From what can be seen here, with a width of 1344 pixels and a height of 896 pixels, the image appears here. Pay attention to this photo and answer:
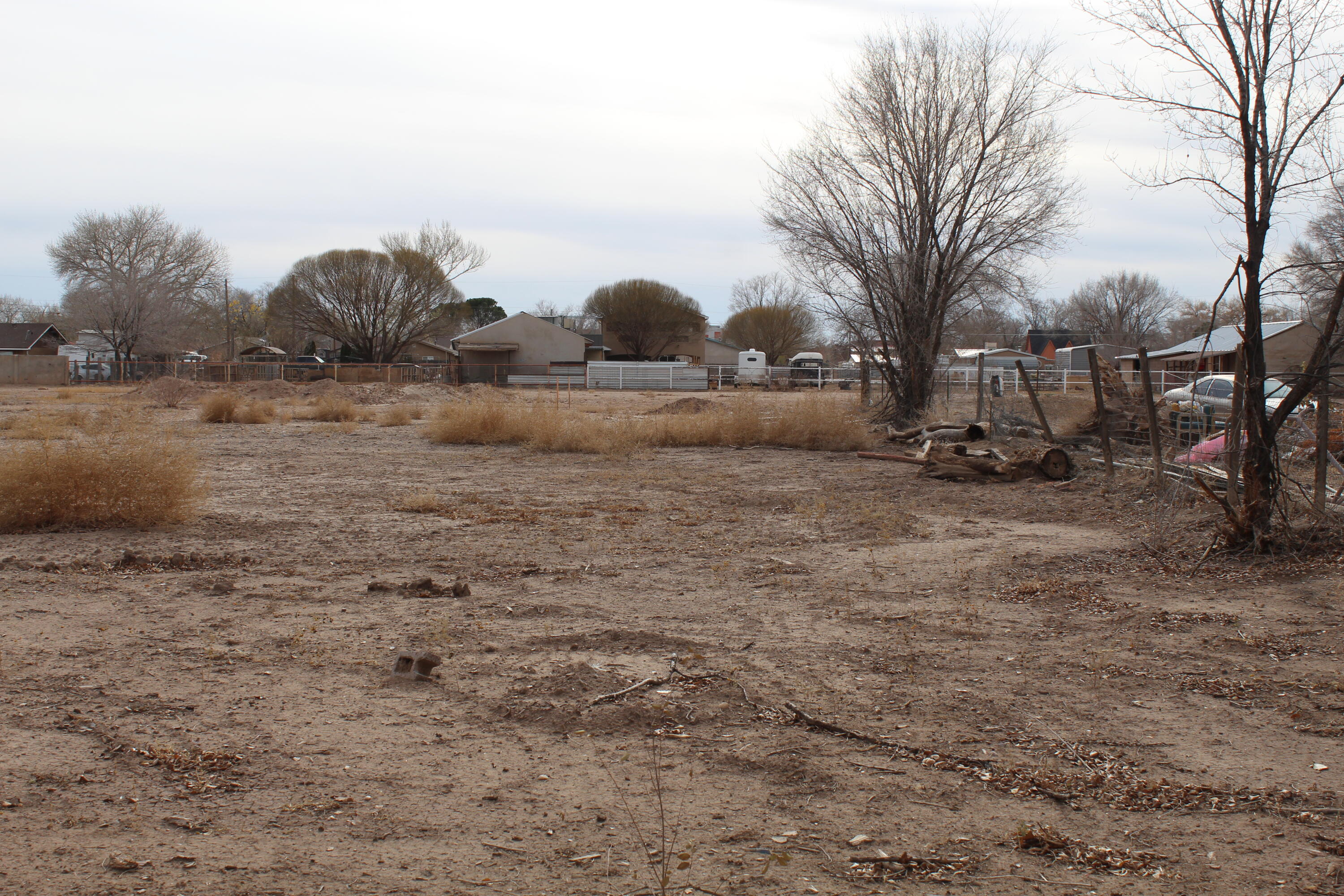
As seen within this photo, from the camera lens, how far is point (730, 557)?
8.09 meters

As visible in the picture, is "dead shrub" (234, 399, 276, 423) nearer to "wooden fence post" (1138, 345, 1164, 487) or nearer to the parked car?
the parked car

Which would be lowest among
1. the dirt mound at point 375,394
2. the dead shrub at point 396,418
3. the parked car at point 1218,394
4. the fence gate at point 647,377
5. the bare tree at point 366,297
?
the dead shrub at point 396,418

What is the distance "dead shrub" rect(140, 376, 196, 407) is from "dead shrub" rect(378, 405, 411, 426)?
1208cm

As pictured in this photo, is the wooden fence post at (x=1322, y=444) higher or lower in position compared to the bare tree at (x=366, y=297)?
lower

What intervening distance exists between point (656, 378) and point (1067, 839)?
56024mm

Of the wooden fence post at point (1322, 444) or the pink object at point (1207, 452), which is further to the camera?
the pink object at point (1207, 452)

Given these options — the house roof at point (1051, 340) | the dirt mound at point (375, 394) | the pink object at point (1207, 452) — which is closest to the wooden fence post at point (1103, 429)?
the pink object at point (1207, 452)

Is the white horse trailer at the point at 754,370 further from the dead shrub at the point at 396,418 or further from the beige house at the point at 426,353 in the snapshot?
the dead shrub at the point at 396,418

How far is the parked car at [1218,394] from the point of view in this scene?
31.3ft

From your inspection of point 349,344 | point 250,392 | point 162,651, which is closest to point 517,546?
point 162,651

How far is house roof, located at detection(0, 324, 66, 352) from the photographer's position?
70375 millimetres

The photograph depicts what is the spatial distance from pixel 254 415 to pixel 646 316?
53.8 m

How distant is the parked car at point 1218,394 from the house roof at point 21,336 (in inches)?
3088

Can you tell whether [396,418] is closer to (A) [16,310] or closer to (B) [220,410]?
(B) [220,410]
